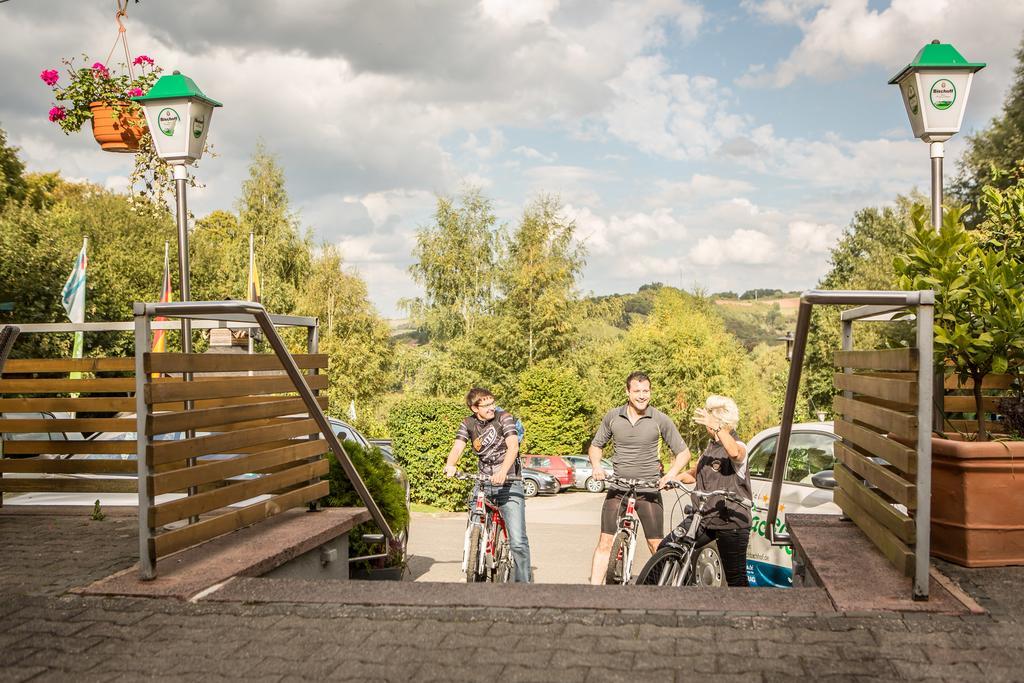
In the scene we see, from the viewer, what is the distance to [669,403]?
53.0 m

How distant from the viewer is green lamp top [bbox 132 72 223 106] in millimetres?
7293

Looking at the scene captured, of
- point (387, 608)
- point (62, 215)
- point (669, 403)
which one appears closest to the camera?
point (387, 608)

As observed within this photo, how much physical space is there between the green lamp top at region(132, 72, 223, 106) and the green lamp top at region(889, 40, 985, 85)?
17.9ft

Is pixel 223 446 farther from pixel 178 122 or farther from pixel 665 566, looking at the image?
pixel 178 122

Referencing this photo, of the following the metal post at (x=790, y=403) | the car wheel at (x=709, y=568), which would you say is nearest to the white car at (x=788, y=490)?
the metal post at (x=790, y=403)

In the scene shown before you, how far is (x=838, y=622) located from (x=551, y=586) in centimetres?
128

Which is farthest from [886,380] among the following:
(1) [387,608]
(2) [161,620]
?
(2) [161,620]

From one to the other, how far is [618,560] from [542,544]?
11.8 m

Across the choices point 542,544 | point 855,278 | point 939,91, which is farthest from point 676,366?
point 939,91

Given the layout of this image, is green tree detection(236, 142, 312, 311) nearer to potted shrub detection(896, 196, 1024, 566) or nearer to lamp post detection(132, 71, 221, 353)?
lamp post detection(132, 71, 221, 353)

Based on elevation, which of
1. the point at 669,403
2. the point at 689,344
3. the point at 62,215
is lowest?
the point at 669,403

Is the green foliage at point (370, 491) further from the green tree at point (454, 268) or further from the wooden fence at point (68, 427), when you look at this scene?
the green tree at point (454, 268)

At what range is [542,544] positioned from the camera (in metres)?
18.1

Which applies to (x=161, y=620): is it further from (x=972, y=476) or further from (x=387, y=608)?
(x=972, y=476)
